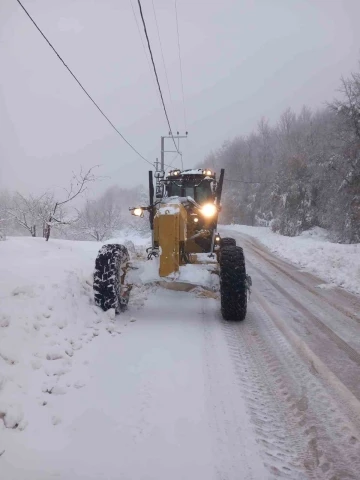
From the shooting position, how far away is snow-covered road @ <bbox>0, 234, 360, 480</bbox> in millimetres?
2311

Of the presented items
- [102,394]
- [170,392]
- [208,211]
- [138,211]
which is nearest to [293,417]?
[170,392]

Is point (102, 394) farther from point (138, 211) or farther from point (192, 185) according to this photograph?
point (192, 185)

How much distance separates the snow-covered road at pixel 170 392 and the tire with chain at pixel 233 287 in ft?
0.68

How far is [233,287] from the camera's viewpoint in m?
5.02

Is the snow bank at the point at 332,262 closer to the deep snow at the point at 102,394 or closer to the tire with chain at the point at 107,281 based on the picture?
the deep snow at the point at 102,394

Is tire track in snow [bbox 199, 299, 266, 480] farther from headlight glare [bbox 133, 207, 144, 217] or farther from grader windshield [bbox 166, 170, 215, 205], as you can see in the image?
grader windshield [bbox 166, 170, 215, 205]

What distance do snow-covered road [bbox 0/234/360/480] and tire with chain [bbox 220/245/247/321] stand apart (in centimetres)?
21

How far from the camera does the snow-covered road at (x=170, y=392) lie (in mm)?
2311

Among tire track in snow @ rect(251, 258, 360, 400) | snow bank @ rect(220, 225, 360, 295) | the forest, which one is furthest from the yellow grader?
the forest

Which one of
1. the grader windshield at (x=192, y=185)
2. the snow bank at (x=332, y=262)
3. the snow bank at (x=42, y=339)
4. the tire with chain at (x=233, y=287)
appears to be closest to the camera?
the snow bank at (x=42, y=339)

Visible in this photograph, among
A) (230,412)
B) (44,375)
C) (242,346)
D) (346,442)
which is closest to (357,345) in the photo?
(242,346)

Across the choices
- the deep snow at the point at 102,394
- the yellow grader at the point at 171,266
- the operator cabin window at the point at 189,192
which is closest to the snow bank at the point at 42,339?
the deep snow at the point at 102,394

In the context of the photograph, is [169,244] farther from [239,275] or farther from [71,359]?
[71,359]

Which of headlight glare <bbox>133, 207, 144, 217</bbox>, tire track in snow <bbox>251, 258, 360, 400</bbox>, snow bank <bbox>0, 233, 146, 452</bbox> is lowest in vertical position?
tire track in snow <bbox>251, 258, 360, 400</bbox>
